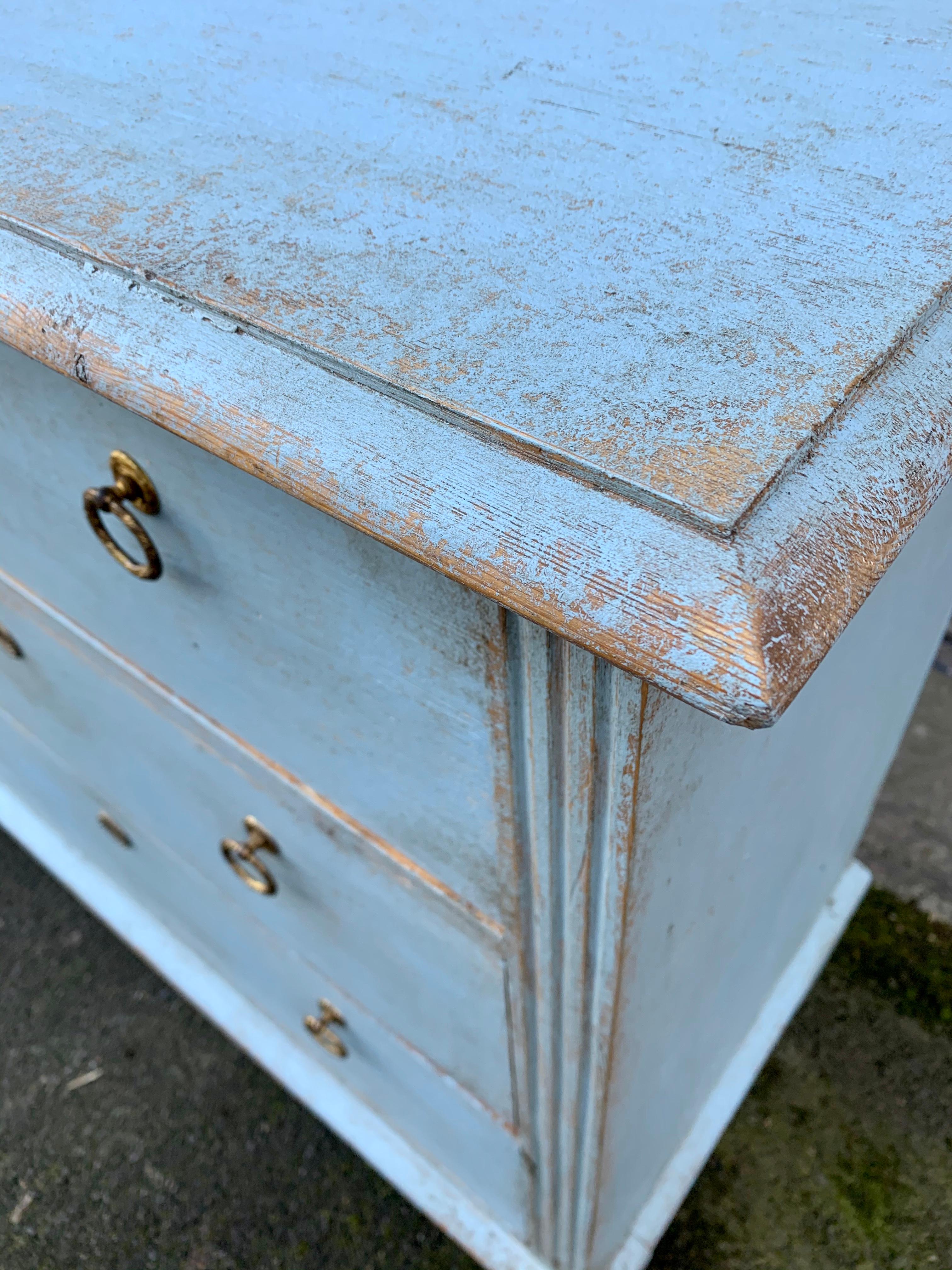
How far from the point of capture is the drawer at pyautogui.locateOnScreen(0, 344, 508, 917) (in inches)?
12.6

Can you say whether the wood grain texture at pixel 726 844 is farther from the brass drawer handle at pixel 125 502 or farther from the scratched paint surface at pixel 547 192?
the brass drawer handle at pixel 125 502

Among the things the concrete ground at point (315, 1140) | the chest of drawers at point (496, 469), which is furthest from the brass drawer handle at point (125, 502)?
the concrete ground at point (315, 1140)

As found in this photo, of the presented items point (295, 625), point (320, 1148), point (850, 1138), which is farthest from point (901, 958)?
point (295, 625)

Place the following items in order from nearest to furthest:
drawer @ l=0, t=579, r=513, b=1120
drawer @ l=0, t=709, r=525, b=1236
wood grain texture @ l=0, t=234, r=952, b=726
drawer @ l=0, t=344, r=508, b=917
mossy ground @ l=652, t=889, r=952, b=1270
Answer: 1. wood grain texture @ l=0, t=234, r=952, b=726
2. drawer @ l=0, t=344, r=508, b=917
3. drawer @ l=0, t=579, r=513, b=1120
4. drawer @ l=0, t=709, r=525, b=1236
5. mossy ground @ l=652, t=889, r=952, b=1270

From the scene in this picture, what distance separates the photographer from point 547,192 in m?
0.31

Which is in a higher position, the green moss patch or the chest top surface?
the chest top surface

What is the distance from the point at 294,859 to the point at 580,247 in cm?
40

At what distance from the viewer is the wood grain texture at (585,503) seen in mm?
198

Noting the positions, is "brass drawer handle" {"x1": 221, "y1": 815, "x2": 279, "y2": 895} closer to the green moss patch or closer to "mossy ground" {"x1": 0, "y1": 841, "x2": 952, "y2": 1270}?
"mossy ground" {"x1": 0, "y1": 841, "x2": 952, "y2": 1270}

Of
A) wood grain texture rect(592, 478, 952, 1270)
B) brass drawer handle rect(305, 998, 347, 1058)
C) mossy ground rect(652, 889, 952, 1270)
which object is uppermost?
wood grain texture rect(592, 478, 952, 1270)

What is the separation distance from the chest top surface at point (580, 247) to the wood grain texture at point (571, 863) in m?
0.07

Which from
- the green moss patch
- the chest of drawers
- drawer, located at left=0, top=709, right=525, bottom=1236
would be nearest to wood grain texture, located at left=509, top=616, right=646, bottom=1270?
the chest of drawers

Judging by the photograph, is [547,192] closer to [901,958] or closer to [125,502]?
[125,502]

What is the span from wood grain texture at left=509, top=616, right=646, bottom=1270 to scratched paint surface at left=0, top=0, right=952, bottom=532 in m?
0.08
